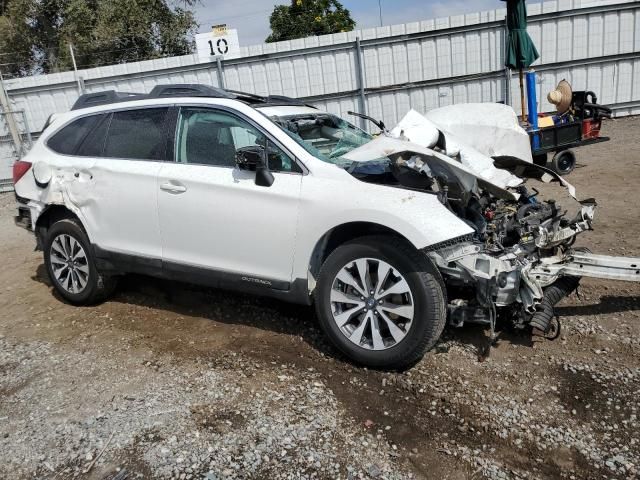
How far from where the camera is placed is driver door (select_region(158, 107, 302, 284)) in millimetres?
3754

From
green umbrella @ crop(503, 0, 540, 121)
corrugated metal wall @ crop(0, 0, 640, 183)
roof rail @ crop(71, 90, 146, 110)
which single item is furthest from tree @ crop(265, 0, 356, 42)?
roof rail @ crop(71, 90, 146, 110)

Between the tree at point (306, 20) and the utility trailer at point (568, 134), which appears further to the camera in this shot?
the tree at point (306, 20)

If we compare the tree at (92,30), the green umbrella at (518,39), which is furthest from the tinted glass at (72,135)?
the tree at (92,30)

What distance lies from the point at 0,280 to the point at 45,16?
665 inches

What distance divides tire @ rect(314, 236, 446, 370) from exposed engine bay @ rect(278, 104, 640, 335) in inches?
6.8

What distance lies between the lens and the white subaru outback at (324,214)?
3387mm

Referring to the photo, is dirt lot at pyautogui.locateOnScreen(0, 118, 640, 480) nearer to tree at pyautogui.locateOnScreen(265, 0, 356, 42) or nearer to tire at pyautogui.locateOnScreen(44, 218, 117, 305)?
tire at pyautogui.locateOnScreen(44, 218, 117, 305)

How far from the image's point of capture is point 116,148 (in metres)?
4.57

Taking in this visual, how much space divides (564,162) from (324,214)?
7.23m

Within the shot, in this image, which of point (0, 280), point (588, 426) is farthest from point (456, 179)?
point (0, 280)

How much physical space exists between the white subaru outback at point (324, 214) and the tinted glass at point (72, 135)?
21mm

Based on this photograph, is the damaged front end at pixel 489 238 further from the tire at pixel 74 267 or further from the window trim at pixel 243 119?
the tire at pixel 74 267

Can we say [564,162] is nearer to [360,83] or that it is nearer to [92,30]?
[360,83]

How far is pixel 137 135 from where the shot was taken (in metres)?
4.48
